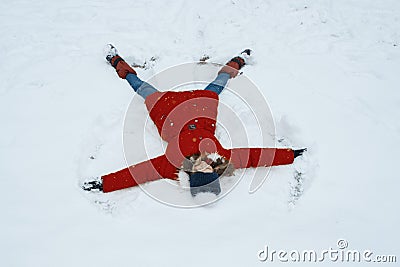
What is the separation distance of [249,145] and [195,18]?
1856mm

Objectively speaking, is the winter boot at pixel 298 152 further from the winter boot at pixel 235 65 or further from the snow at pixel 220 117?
the winter boot at pixel 235 65

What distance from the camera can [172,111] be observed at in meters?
2.94

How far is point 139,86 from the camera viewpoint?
332 centimetres

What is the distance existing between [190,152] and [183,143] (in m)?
0.11

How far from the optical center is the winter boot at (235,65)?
3.48 m

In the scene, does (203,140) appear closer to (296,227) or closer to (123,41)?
(296,227)

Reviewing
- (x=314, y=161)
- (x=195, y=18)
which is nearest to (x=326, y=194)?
(x=314, y=161)

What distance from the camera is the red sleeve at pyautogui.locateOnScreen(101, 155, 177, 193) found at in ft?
8.38

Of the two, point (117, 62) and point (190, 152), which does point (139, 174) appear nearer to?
point (190, 152)

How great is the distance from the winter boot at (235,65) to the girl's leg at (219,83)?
0.18ft

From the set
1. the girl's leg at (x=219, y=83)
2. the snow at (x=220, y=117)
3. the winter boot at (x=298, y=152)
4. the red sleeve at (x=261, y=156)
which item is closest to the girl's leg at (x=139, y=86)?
the snow at (x=220, y=117)

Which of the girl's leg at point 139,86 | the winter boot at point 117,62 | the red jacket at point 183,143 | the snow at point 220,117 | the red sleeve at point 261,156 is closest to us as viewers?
the snow at point 220,117

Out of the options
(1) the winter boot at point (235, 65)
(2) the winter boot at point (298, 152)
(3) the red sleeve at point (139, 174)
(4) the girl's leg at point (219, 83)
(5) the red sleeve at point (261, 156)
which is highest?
(1) the winter boot at point (235, 65)

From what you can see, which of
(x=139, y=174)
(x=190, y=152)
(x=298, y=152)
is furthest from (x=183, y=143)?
(x=298, y=152)
